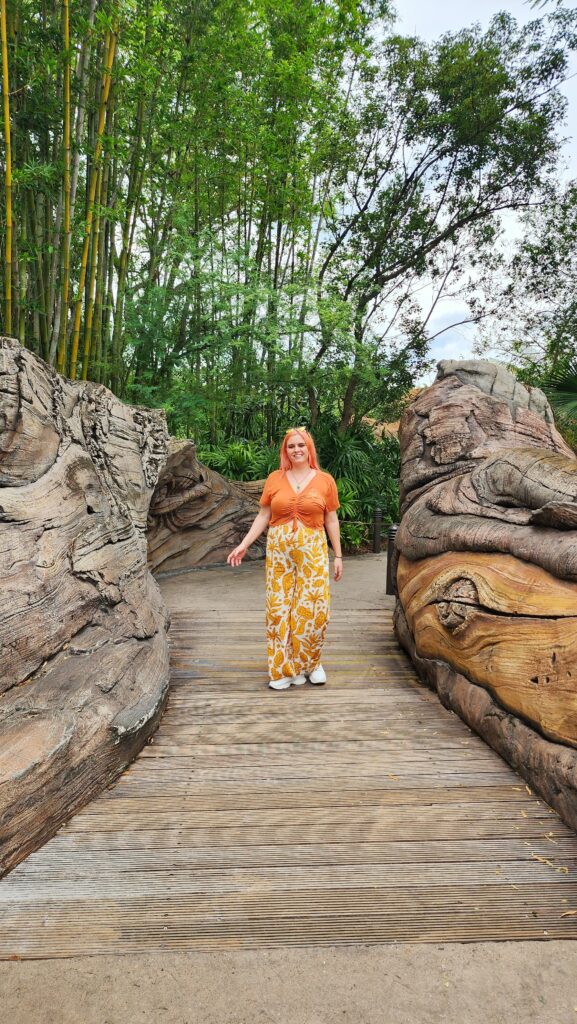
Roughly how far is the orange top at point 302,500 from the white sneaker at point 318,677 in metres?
0.83

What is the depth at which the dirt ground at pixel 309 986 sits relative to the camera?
4.33ft

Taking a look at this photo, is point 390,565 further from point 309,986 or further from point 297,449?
point 309,986

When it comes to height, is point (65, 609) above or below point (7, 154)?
below

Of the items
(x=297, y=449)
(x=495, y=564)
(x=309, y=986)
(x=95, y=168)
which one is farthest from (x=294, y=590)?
(x=95, y=168)

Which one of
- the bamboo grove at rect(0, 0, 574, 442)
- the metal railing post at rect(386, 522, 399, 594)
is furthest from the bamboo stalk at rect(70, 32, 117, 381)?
the metal railing post at rect(386, 522, 399, 594)

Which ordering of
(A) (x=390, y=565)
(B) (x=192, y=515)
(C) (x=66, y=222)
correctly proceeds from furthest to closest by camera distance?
1. (B) (x=192, y=515)
2. (A) (x=390, y=565)
3. (C) (x=66, y=222)

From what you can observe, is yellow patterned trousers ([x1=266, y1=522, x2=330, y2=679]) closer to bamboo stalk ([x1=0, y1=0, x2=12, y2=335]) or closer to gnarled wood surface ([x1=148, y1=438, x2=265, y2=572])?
bamboo stalk ([x1=0, y1=0, x2=12, y2=335])

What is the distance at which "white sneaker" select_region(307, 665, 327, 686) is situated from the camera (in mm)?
3420

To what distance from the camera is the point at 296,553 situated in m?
3.25

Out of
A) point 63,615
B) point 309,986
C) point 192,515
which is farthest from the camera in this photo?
point 192,515

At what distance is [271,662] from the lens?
131 inches

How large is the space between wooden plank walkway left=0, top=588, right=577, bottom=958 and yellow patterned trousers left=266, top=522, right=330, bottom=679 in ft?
1.45

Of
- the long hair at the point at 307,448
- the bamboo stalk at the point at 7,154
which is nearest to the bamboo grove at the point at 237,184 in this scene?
the bamboo stalk at the point at 7,154

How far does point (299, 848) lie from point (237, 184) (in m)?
8.61
